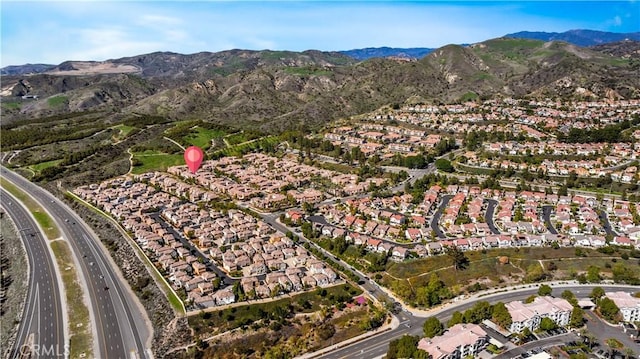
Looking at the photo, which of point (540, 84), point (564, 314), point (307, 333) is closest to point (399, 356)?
point (307, 333)

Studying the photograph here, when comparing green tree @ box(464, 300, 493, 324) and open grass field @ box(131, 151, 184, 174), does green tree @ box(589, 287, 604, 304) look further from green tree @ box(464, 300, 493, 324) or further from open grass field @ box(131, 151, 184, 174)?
open grass field @ box(131, 151, 184, 174)

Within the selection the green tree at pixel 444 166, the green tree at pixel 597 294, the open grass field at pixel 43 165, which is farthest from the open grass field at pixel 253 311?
the open grass field at pixel 43 165

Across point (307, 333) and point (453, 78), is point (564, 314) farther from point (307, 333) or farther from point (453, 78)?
point (453, 78)

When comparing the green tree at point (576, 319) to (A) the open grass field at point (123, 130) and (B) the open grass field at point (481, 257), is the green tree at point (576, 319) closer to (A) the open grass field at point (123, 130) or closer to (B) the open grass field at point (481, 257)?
(B) the open grass field at point (481, 257)

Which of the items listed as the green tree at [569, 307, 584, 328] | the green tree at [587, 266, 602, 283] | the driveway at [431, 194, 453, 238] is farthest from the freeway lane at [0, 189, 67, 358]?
the green tree at [587, 266, 602, 283]

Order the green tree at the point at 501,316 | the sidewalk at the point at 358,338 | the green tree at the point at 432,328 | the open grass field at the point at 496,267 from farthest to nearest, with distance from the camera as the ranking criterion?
the open grass field at the point at 496,267, the green tree at the point at 501,316, the green tree at the point at 432,328, the sidewalk at the point at 358,338

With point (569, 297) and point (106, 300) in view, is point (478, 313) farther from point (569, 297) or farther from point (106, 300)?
point (106, 300)
